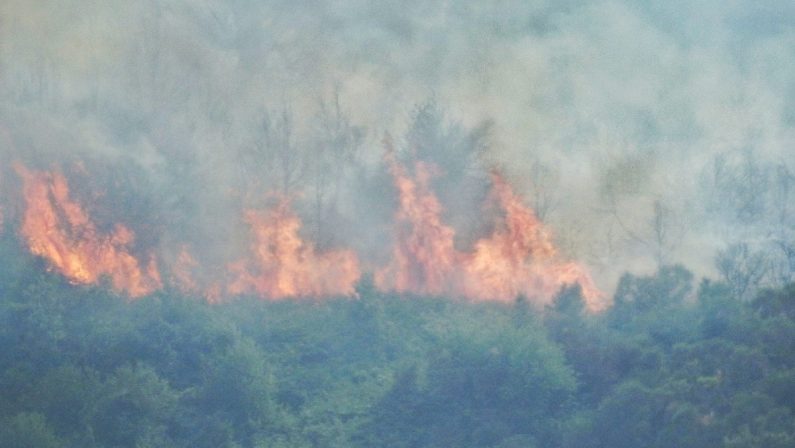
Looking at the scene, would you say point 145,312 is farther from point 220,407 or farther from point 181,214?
point 181,214

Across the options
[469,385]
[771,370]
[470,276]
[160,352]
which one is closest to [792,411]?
[771,370]

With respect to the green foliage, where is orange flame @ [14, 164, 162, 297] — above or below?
above

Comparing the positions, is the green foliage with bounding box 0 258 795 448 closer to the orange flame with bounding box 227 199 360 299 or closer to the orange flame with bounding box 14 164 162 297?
the orange flame with bounding box 14 164 162 297

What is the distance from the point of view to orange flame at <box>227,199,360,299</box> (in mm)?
65125

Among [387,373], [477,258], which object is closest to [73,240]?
[387,373]

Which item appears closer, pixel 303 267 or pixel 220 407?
pixel 220 407

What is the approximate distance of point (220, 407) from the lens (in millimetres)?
51094

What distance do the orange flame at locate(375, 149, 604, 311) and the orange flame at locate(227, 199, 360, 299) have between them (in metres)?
2.41

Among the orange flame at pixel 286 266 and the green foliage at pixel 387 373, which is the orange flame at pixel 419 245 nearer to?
the orange flame at pixel 286 266

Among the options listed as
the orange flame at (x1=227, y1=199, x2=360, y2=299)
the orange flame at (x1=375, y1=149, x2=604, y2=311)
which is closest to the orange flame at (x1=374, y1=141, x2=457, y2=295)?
the orange flame at (x1=375, y1=149, x2=604, y2=311)

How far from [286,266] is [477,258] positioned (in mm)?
10392

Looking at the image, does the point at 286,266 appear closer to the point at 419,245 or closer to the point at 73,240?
the point at 419,245

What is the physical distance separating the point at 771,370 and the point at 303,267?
2694 centimetres

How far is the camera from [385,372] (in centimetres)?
5622
